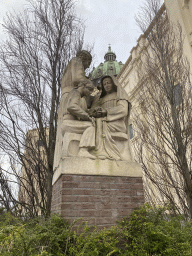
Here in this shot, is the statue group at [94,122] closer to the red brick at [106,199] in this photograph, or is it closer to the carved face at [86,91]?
the carved face at [86,91]

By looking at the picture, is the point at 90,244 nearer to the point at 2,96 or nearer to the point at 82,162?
the point at 82,162

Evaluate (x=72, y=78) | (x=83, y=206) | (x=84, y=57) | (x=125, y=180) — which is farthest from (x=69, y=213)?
(x=84, y=57)

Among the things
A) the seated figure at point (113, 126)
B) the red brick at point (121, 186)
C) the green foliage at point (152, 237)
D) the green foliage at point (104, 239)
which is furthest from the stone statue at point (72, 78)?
the green foliage at point (152, 237)

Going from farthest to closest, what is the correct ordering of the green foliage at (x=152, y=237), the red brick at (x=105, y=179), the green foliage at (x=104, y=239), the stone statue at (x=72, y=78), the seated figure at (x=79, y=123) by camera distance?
the stone statue at (x=72, y=78) → the seated figure at (x=79, y=123) → the red brick at (x=105, y=179) → the green foliage at (x=152, y=237) → the green foliage at (x=104, y=239)

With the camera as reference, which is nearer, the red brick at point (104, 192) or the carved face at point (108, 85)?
the red brick at point (104, 192)

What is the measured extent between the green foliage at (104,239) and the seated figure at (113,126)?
1133 millimetres

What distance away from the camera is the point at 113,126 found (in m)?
4.05

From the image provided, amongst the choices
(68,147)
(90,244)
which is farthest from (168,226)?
(68,147)

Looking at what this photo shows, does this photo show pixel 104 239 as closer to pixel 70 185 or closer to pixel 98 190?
pixel 98 190

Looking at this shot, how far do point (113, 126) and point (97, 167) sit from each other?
93 centimetres

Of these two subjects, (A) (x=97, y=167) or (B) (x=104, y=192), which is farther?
(A) (x=97, y=167)

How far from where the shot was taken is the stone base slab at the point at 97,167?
3.43m

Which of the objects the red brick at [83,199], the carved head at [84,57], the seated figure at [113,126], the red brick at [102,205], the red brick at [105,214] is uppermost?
the carved head at [84,57]

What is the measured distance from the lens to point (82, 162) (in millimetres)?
3520
